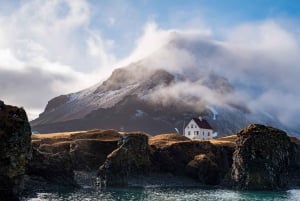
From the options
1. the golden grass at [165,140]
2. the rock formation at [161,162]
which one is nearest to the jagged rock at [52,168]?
the rock formation at [161,162]

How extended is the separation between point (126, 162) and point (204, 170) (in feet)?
78.1

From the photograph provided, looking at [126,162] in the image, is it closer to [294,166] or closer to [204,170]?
[204,170]

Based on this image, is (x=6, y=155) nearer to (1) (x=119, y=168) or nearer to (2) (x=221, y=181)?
(1) (x=119, y=168)

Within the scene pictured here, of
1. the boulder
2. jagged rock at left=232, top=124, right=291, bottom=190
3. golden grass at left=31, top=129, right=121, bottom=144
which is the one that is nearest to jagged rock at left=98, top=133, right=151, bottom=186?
the boulder

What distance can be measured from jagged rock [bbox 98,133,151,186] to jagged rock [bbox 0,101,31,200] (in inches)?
2025

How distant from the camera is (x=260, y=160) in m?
130

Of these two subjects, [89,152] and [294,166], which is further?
[294,166]

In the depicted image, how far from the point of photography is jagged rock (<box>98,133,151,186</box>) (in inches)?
5054

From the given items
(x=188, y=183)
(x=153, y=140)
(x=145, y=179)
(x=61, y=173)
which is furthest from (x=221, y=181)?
(x=61, y=173)

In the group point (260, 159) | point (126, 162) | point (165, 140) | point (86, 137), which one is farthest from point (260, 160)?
point (86, 137)

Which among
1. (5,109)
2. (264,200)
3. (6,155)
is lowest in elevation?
(264,200)

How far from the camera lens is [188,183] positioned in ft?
449

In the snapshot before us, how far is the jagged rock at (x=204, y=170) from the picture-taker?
13988 centimetres

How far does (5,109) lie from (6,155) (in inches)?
438
